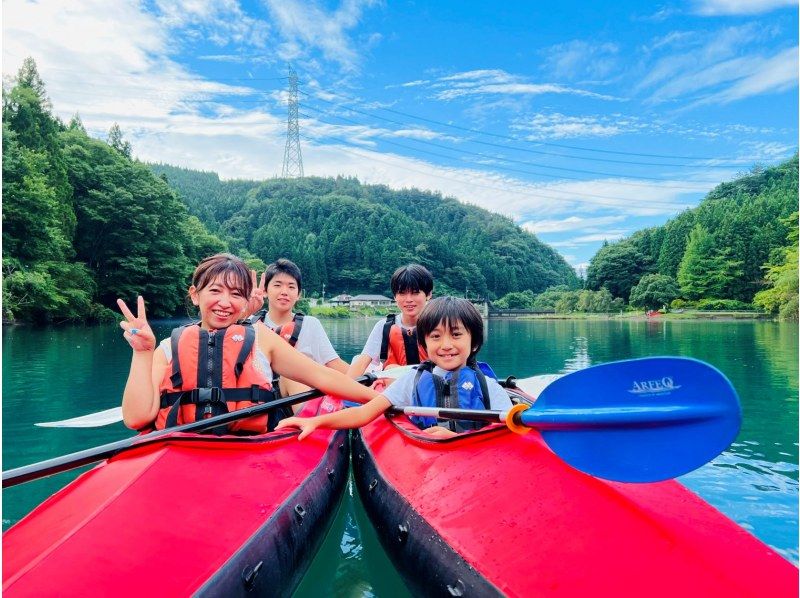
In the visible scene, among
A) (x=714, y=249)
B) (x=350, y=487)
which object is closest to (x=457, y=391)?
(x=350, y=487)

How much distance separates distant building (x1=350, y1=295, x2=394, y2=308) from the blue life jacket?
74.5 metres

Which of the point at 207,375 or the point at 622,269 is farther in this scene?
the point at 622,269

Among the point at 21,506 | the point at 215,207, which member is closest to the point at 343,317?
the point at 215,207

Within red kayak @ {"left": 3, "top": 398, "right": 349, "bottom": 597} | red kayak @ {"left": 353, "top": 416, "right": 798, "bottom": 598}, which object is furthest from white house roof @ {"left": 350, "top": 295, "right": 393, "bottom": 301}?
red kayak @ {"left": 353, "top": 416, "right": 798, "bottom": 598}

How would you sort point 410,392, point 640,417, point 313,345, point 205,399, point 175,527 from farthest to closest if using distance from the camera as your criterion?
point 313,345 → point 410,392 → point 205,399 → point 175,527 → point 640,417

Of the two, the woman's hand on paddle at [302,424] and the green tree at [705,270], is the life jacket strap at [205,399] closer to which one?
the woman's hand on paddle at [302,424]

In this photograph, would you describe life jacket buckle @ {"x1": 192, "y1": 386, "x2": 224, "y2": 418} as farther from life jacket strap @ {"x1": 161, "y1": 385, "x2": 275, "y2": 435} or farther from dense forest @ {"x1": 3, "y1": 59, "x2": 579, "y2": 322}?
dense forest @ {"x1": 3, "y1": 59, "x2": 579, "y2": 322}

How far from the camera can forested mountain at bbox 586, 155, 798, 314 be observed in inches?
1919

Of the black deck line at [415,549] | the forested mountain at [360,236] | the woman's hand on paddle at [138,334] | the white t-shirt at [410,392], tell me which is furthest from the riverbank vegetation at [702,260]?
the woman's hand on paddle at [138,334]

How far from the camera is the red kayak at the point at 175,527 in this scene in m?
1.53

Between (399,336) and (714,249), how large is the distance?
5517cm

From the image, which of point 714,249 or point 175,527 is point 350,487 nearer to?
point 175,527

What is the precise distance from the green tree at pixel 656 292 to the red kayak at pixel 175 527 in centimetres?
5578

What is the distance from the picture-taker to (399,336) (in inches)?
199
